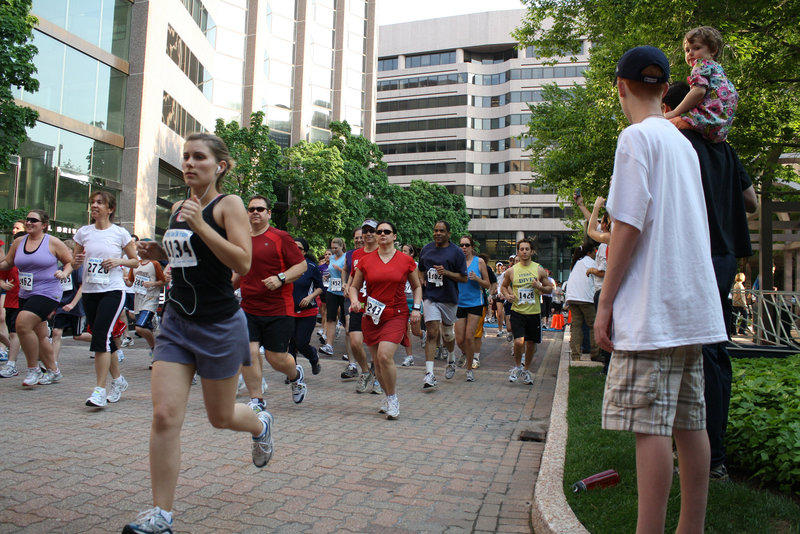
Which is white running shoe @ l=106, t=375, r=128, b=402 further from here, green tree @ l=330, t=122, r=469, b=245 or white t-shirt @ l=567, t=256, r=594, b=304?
green tree @ l=330, t=122, r=469, b=245

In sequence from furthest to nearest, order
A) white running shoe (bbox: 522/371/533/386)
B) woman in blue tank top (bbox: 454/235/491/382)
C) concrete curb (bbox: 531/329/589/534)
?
woman in blue tank top (bbox: 454/235/491/382) < white running shoe (bbox: 522/371/533/386) < concrete curb (bbox: 531/329/589/534)

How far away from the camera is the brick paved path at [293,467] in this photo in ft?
12.6

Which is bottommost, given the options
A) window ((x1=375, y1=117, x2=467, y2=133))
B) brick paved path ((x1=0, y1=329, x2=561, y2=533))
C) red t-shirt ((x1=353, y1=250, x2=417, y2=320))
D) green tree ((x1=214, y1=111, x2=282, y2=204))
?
brick paved path ((x1=0, y1=329, x2=561, y2=533))

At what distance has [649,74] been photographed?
2803 millimetres

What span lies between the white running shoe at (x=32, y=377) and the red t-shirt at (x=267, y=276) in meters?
3.09

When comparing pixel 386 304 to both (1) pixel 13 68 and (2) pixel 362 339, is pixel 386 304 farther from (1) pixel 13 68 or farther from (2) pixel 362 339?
(1) pixel 13 68

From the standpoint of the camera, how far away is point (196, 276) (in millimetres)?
3670

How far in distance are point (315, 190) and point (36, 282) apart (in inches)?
1431

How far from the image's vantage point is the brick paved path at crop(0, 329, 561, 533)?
3846 millimetres

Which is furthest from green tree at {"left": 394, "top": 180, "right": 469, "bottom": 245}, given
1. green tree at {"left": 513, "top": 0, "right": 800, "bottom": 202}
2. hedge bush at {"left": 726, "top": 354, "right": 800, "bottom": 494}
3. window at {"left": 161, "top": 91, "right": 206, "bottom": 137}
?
hedge bush at {"left": 726, "top": 354, "right": 800, "bottom": 494}

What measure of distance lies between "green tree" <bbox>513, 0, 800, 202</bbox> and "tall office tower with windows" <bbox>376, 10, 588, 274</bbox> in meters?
51.4

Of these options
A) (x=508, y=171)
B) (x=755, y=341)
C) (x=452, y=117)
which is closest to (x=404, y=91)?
(x=452, y=117)

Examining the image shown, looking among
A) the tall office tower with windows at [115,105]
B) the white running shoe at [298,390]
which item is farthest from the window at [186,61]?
the white running shoe at [298,390]

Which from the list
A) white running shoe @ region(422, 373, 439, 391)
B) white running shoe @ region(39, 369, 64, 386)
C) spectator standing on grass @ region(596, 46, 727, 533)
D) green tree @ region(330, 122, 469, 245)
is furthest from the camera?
green tree @ region(330, 122, 469, 245)
